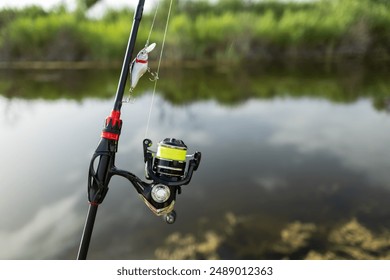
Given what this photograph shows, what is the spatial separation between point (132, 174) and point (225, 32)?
24.4ft

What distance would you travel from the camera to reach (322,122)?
12.3 feet

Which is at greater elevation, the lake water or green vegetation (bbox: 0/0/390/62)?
green vegetation (bbox: 0/0/390/62)

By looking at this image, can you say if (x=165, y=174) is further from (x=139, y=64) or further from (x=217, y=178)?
(x=217, y=178)

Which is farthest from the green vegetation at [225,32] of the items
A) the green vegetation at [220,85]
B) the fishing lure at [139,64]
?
the fishing lure at [139,64]

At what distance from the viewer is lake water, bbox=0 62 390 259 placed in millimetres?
1881

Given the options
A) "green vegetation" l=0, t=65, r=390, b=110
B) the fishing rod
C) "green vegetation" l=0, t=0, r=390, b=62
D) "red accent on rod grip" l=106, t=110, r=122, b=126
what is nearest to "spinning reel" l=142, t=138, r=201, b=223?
the fishing rod

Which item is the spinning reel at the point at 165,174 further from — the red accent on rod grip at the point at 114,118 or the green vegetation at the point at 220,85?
the green vegetation at the point at 220,85

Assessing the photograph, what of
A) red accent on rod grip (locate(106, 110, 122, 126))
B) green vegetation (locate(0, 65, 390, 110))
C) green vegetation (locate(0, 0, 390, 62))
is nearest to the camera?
red accent on rod grip (locate(106, 110, 122, 126))

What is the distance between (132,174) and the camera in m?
0.94

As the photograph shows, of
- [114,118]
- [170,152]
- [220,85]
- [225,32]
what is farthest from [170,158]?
[225,32]

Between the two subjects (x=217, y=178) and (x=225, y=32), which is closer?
(x=217, y=178)

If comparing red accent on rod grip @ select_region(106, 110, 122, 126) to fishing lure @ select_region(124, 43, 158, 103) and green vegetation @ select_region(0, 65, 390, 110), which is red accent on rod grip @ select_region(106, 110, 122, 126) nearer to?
fishing lure @ select_region(124, 43, 158, 103)

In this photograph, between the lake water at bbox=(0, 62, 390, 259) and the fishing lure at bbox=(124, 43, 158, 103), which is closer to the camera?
the fishing lure at bbox=(124, 43, 158, 103)

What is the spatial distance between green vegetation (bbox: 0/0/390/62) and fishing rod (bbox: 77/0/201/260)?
5.51 meters
